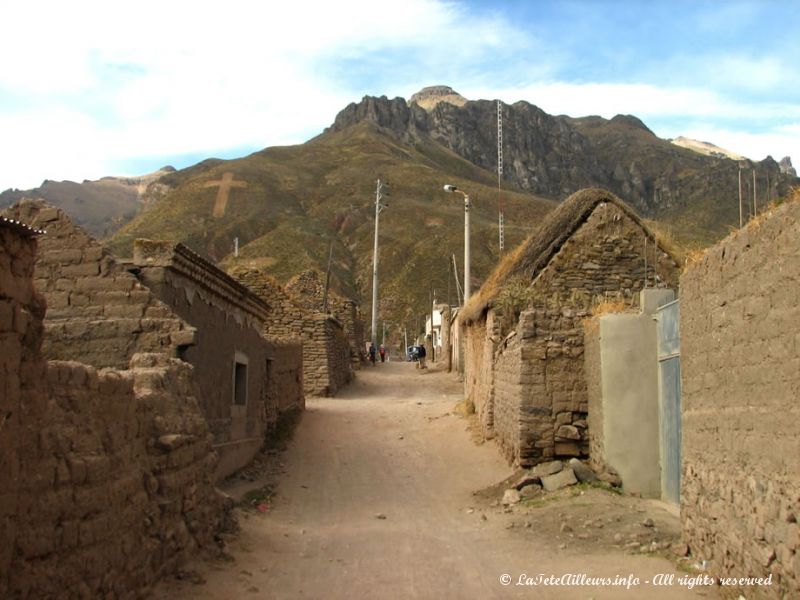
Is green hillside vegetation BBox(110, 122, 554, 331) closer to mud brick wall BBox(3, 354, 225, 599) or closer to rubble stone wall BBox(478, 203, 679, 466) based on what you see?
rubble stone wall BBox(478, 203, 679, 466)

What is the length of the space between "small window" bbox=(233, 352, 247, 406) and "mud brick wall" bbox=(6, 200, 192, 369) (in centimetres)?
400

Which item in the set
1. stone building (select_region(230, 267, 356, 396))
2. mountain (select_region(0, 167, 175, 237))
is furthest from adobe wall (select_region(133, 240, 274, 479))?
mountain (select_region(0, 167, 175, 237))

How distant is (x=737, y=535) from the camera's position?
634 centimetres

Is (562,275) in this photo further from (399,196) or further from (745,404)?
(399,196)

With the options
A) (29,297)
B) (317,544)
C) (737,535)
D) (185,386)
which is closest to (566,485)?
(317,544)

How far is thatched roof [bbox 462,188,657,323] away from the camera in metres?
15.6

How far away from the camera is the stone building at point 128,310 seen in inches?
366

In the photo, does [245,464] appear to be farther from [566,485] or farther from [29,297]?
[29,297]

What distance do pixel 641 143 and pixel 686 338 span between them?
158939 mm

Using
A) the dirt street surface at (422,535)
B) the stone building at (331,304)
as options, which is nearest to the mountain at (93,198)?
the stone building at (331,304)

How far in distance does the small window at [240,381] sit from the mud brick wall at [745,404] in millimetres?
7747

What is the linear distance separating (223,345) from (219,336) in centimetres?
22

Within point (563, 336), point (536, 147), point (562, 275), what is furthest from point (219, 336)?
point (536, 147)

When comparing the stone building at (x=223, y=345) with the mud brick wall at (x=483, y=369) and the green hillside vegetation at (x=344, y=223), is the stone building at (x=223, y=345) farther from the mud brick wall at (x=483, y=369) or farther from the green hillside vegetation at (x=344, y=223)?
the green hillside vegetation at (x=344, y=223)
